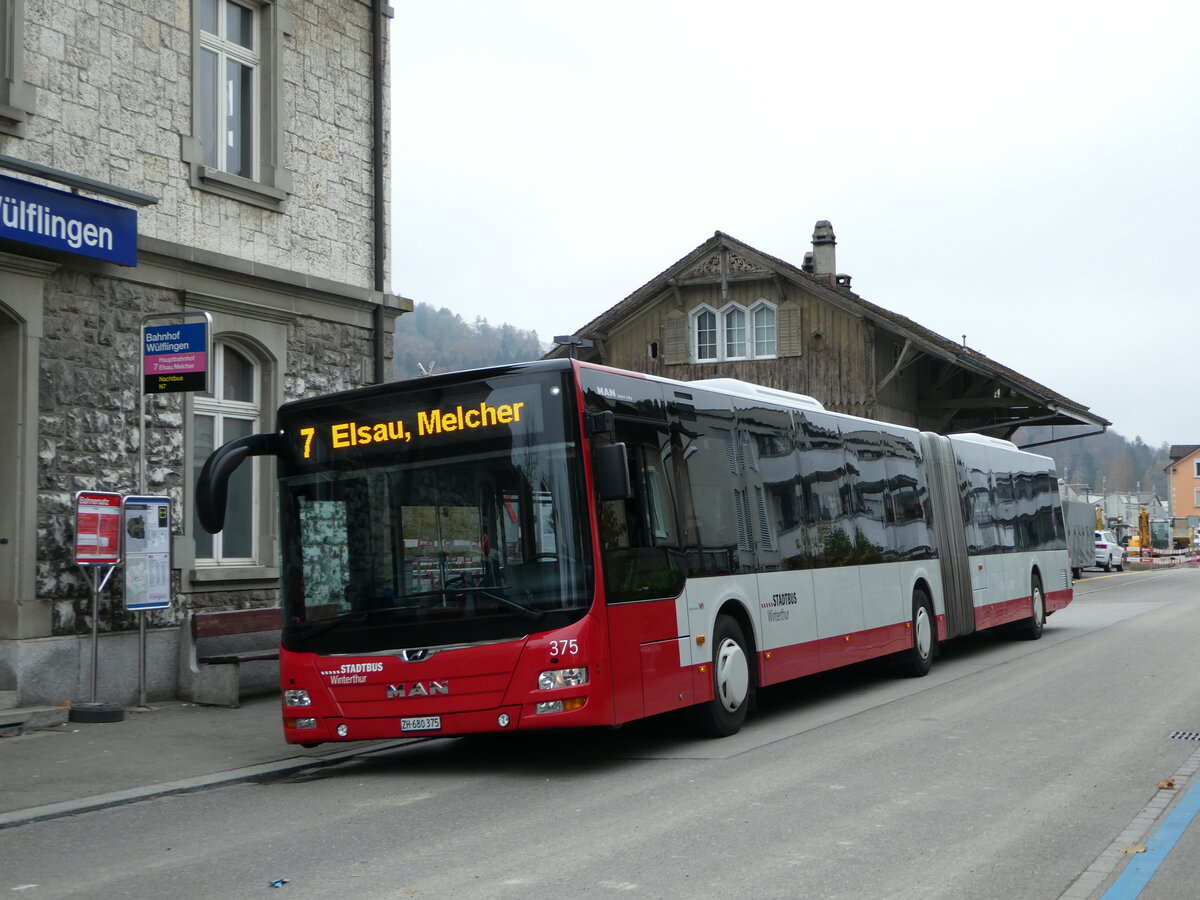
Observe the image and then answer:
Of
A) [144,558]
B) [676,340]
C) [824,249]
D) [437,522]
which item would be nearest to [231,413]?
[144,558]

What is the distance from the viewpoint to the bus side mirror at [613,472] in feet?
29.7

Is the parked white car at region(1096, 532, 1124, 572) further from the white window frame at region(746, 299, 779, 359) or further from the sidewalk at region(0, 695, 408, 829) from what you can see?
the sidewalk at region(0, 695, 408, 829)

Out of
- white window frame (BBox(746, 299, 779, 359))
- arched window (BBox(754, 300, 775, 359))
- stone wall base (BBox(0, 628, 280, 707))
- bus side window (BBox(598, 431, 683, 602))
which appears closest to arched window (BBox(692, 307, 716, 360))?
white window frame (BBox(746, 299, 779, 359))

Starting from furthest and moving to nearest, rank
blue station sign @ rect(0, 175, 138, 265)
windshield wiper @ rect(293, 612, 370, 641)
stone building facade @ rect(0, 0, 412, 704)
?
stone building facade @ rect(0, 0, 412, 704), blue station sign @ rect(0, 175, 138, 265), windshield wiper @ rect(293, 612, 370, 641)

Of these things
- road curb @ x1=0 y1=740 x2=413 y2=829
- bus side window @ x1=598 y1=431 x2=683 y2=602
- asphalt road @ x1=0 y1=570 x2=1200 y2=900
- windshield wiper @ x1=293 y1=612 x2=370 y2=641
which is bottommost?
asphalt road @ x1=0 y1=570 x2=1200 y2=900

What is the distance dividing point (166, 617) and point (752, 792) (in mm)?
7408

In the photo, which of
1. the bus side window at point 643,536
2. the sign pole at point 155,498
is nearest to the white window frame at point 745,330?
the sign pole at point 155,498

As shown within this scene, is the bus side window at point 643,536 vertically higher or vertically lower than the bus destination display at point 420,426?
lower

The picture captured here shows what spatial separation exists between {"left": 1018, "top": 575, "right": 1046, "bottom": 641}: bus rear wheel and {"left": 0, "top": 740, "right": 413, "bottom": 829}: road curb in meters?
12.2

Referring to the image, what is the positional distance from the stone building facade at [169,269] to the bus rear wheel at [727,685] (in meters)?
5.34

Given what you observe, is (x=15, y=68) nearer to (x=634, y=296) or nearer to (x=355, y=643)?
(x=355, y=643)

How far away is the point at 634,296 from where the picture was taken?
37.8 meters

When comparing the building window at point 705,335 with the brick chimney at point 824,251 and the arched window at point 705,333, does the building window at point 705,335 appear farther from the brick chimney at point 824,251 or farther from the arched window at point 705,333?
the brick chimney at point 824,251

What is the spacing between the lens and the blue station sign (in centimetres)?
1197
